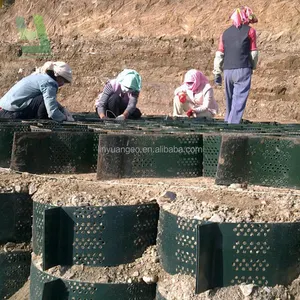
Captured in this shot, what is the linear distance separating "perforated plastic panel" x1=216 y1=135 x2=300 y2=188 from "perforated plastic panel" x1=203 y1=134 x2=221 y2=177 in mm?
387

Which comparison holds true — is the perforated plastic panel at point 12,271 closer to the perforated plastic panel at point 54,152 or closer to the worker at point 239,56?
the perforated plastic panel at point 54,152

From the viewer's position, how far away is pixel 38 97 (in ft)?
21.2

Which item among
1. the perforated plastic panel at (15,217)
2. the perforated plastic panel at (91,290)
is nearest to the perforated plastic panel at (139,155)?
the perforated plastic panel at (15,217)

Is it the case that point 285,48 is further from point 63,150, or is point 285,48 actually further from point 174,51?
point 63,150

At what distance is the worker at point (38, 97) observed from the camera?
6270 millimetres

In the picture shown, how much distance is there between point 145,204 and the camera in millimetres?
3443

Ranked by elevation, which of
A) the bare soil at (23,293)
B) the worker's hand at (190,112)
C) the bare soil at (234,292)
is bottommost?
the bare soil at (23,293)

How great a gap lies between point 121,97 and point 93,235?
4.97m

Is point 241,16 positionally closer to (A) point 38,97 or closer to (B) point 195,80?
(B) point 195,80

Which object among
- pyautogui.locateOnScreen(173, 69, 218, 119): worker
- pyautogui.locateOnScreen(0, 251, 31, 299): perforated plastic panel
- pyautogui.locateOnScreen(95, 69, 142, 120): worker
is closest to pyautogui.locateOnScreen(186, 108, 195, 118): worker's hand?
pyautogui.locateOnScreen(173, 69, 218, 119): worker

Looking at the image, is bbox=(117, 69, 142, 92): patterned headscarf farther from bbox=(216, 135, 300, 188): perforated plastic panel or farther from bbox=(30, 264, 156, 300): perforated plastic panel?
bbox=(30, 264, 156, 300): perforated plastic panel

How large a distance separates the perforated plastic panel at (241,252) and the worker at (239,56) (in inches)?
187

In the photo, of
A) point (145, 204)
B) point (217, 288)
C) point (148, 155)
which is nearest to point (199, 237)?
point (217, 288)

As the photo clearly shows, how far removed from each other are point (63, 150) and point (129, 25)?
15.0 metres
